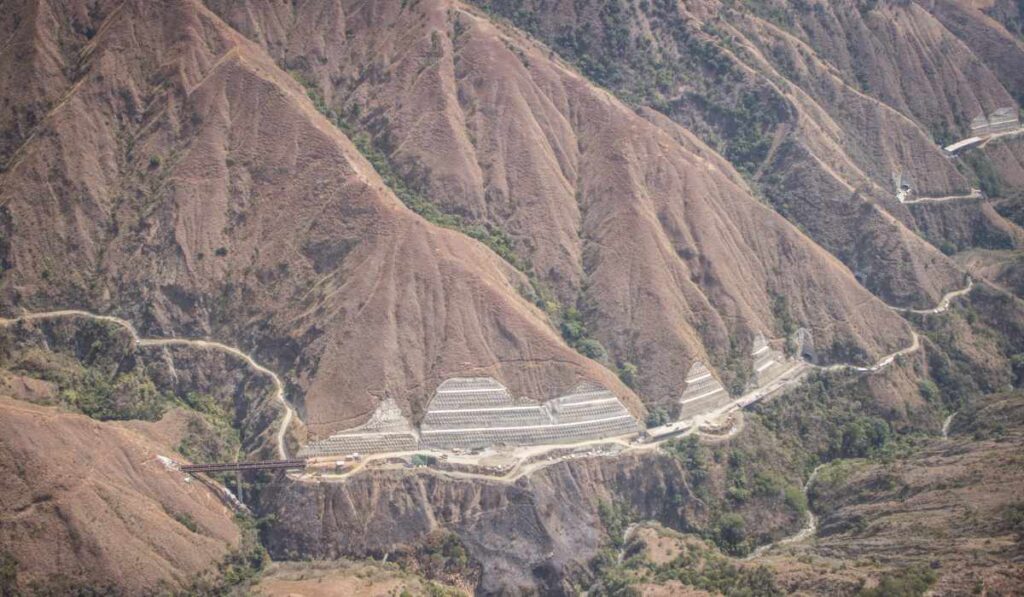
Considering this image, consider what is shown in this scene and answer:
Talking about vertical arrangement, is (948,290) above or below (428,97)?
below

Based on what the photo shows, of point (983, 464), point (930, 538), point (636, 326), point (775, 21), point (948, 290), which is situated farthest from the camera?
point (775, 21)

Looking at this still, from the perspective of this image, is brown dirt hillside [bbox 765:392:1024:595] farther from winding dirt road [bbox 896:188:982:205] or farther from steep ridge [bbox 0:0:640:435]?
winding dirt road [bbox 896:188:982:205]

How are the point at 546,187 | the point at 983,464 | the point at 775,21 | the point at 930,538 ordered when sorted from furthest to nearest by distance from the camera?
the point at 775,21 → the point at 546,187 → the point at 983,464 → the point at 930,538

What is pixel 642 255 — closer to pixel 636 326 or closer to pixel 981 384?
pixel 636 326

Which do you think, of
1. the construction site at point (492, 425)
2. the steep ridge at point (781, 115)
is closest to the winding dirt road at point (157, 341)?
the construction site at point (492, 425)

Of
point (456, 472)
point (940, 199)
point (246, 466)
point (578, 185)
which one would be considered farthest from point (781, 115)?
point (246, 466)

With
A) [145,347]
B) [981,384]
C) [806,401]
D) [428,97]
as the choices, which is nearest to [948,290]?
[981,384]

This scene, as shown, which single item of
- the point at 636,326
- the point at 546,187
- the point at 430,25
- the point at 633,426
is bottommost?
the point at 633,426

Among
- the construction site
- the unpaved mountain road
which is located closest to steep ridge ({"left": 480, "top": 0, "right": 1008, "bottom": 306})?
the unpaved mountain road
